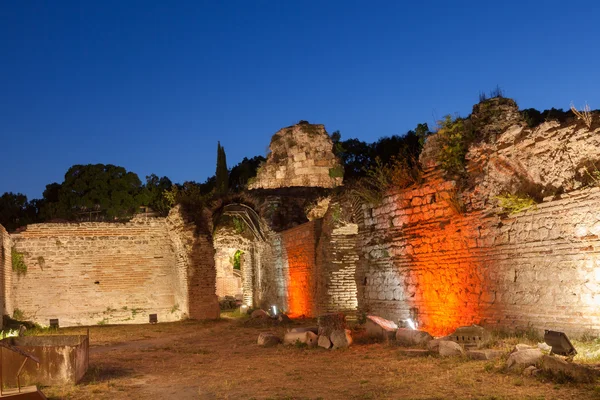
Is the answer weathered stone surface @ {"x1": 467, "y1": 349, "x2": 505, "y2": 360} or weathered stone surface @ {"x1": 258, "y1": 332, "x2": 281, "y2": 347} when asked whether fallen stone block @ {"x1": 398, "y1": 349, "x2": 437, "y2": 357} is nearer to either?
weathered stone surface @ {"x1": 467, "y1": 349, "x2": 505, "y2": 360}

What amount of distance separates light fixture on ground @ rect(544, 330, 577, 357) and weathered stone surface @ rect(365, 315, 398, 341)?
10.9 ft

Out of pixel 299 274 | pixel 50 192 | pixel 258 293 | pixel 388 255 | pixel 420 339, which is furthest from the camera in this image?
pixel 50 192

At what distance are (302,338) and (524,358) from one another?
175 inches

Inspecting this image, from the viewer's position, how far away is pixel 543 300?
7.55m

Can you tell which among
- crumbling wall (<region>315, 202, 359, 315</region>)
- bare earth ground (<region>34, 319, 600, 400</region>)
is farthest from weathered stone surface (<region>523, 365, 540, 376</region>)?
crumbling wall (<region>315, 202, 359, 315</region>)

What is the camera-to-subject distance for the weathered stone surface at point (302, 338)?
9.75m

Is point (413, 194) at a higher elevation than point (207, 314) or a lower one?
higher

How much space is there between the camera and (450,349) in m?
7.62

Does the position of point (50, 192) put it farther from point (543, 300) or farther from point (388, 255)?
point (543, 300)

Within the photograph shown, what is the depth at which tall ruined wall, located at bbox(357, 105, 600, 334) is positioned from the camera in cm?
713

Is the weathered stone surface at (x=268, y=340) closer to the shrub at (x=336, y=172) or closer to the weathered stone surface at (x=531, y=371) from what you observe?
the weathered stone surface at (x=531, y=371)

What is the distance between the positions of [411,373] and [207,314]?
12.1 m

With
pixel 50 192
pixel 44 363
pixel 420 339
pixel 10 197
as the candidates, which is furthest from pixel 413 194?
pixel 10 197

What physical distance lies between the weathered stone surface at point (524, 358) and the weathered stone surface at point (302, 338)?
3.98 m
